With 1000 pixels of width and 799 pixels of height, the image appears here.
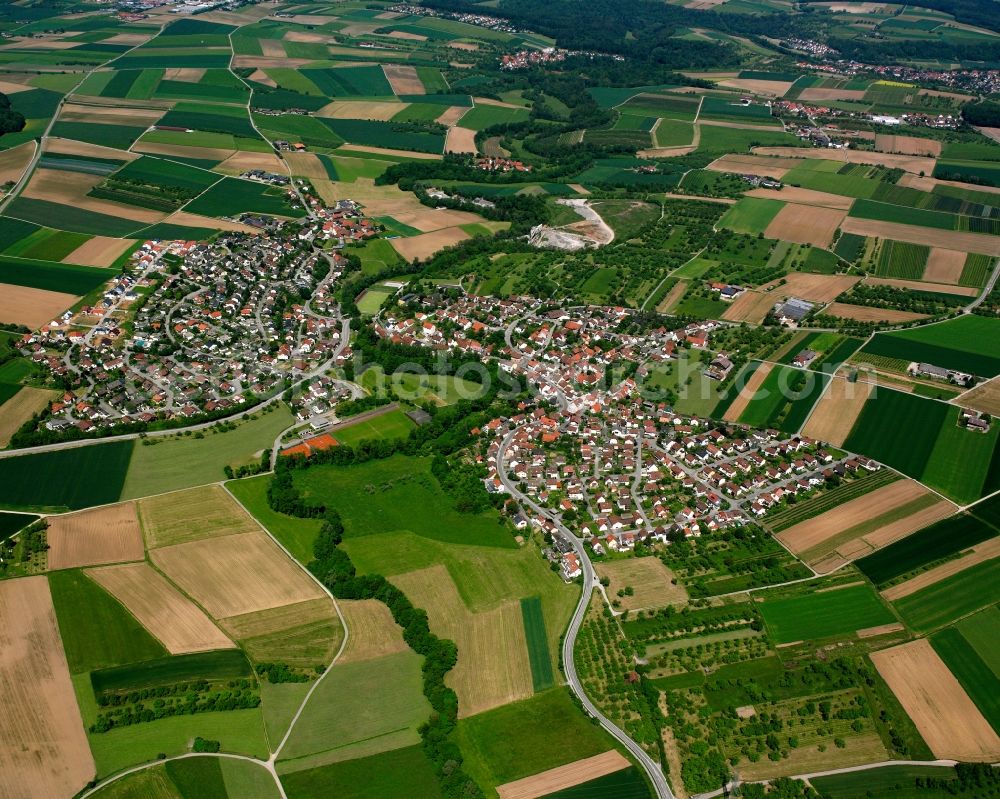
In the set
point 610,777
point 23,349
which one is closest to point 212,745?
point 610,777

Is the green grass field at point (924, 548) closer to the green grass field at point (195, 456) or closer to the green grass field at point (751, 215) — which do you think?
the green grass field at point (195, 456)

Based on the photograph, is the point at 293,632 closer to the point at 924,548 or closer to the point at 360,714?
the point at 360,714

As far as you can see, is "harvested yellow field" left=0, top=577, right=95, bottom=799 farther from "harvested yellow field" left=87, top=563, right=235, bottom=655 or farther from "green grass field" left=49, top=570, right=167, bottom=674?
"harvested yellow field" left=87, top=563, right=235, bottom=655

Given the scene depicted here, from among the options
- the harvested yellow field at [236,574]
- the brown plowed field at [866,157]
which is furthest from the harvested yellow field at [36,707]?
the brown plowed field at [866,157]

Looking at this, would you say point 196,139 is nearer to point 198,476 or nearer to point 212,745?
point 198,476

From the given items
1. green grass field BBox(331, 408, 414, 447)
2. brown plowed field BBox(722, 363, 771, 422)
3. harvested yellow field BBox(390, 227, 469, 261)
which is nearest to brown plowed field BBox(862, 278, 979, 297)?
brown plowed field BBox(722, 363, 771, 422)
